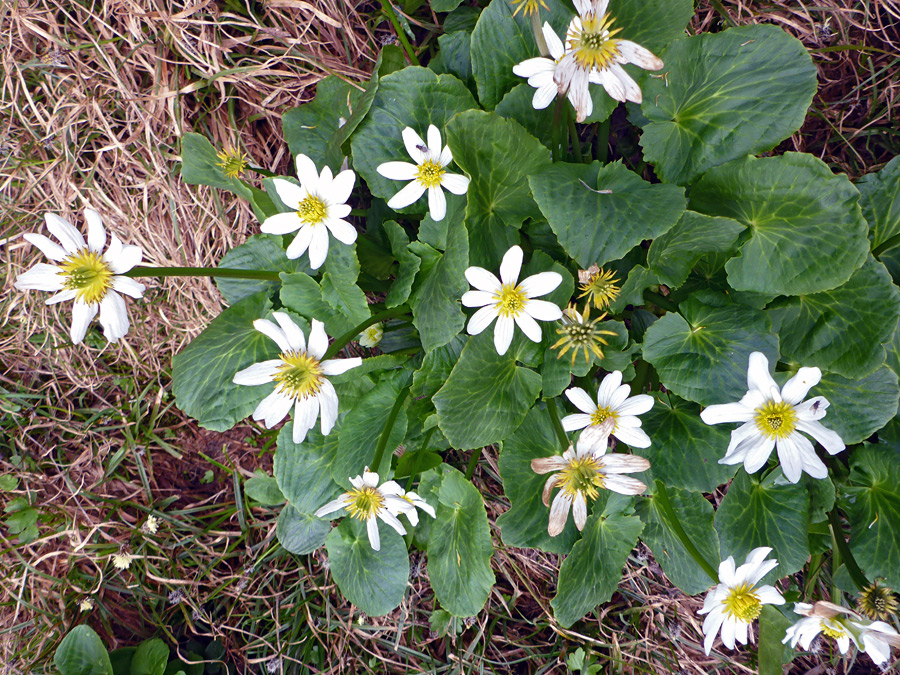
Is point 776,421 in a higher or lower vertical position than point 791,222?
lower

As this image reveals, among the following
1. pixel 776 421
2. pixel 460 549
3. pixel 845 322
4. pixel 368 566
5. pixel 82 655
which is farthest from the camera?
pixel 82 655

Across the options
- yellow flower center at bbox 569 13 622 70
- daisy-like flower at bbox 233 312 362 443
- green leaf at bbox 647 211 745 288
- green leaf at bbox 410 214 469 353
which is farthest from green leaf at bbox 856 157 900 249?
daisy-like flower at bbox 233 312 362 443

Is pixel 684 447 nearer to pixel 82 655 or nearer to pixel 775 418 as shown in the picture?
pixel 775 418

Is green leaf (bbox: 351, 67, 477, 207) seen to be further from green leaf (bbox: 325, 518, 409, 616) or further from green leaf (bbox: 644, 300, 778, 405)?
green leaf (bbox: 325, 518, 409, 616)

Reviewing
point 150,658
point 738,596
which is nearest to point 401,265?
point 738,596

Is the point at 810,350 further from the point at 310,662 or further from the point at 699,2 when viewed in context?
the point at 310,662

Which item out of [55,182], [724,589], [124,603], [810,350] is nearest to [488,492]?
[724,589]

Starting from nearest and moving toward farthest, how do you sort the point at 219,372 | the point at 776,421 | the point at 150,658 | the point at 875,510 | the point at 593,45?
the point at 593,45, the point at 776,421, the point at 875,510, the point at 219,372, the point at 150,658
